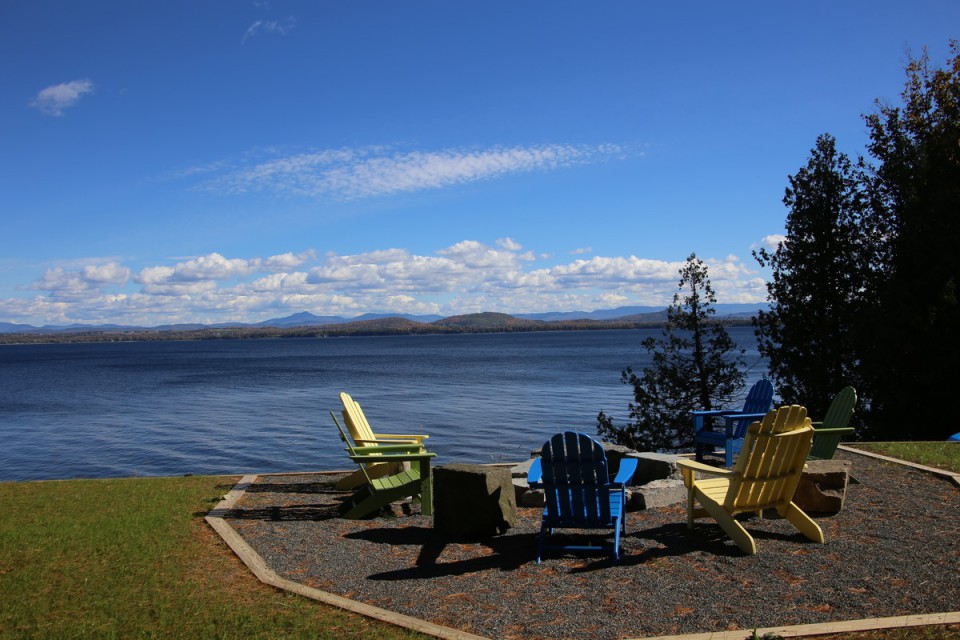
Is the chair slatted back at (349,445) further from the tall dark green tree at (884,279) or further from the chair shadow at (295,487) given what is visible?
the tall dark green tree at (884,279)

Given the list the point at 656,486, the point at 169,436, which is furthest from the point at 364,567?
the point at 169,436

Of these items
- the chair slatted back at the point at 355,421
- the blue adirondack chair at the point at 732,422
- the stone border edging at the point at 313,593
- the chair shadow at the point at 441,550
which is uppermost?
the chair slatted back at the point at 355,421

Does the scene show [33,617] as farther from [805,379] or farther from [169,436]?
[169,436]

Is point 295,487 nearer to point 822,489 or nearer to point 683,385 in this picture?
point 822,489

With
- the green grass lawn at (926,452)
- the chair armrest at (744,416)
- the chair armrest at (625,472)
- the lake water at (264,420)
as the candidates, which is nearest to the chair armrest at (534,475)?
the chair armrest at (625,472)

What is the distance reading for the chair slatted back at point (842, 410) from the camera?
843 cm

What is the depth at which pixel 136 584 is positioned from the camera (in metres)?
5.09

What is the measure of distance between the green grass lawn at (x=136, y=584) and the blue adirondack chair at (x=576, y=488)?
197cm

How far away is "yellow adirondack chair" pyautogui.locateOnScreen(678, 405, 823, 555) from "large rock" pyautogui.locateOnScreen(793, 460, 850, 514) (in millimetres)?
732

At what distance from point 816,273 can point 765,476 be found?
13669 millimetres

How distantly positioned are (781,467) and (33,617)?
5.61 metres

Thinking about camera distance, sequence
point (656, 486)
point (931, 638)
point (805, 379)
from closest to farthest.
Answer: point (931, 638) < point (656, 486) < point (805, 379)

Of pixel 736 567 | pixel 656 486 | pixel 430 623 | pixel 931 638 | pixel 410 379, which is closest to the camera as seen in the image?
pixel 931 638

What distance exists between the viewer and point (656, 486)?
762 centimetres
